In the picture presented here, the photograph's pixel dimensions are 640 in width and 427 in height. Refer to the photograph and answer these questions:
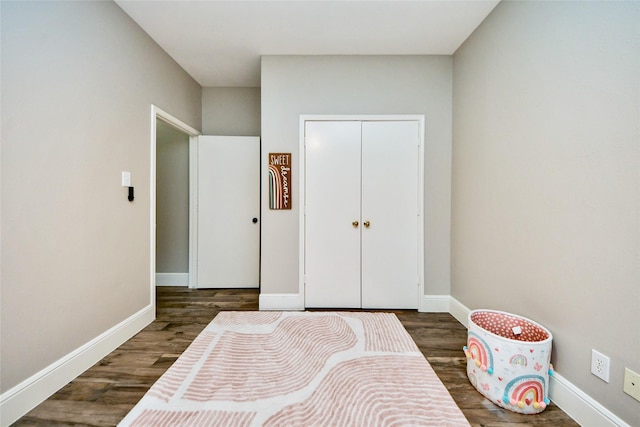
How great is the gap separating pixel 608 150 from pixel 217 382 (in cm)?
233

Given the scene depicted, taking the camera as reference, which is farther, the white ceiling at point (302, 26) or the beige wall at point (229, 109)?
the beige wall at point (229, 109)

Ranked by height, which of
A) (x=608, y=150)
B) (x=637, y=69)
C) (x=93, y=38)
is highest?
(x=93, y=38)

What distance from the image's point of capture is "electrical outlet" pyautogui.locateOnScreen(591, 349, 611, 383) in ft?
3.94

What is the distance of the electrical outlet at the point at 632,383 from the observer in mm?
1080

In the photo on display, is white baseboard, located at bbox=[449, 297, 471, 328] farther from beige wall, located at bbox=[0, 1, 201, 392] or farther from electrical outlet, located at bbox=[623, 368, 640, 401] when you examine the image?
beige wall, located at bbox=[0, 1, 201, 392]

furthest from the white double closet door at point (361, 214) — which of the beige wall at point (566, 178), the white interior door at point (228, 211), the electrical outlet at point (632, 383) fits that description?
the electrical outlet at point (632, 383)

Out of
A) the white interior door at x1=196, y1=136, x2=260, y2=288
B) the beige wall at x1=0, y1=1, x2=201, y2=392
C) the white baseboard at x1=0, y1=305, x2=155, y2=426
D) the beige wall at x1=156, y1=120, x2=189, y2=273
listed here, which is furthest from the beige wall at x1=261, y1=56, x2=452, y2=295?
the beige wall at x1=156, y1=120, x2=189, y2=273

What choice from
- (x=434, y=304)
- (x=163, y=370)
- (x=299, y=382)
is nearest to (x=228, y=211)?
(x=163, y=370)

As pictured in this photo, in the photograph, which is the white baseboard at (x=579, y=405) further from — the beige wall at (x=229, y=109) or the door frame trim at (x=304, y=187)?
the beige wall at (x=229, y=109)

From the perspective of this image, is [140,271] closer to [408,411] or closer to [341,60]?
[408,411]

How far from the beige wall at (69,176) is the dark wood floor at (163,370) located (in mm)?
228

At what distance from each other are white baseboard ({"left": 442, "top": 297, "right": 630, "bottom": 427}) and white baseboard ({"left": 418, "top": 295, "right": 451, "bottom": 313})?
3.98ft

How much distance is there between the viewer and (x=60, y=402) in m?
1.45

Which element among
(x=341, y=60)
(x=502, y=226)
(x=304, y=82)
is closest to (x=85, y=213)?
(x=304, y=82)
